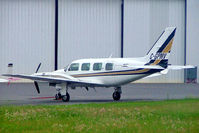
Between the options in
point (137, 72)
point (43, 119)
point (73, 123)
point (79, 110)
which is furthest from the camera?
point (137, 72)

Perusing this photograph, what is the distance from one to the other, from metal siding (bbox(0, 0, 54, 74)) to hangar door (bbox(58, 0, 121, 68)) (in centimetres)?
167

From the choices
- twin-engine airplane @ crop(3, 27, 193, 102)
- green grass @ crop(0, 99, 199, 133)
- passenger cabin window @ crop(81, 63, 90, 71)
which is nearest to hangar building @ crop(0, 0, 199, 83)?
passenger cabin window @ crop(81, 63, 90, 71)

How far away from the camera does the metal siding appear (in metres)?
48.8

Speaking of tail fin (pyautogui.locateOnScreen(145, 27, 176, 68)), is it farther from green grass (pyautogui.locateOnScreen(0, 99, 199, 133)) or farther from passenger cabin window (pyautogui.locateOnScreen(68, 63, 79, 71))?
green grass (pyautogui.locateOnScreen(0, 99, 199, 133))

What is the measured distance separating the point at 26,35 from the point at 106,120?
37922 mm

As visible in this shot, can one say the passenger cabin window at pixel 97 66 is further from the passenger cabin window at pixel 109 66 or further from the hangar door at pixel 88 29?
the hangar door at pixel 88 29

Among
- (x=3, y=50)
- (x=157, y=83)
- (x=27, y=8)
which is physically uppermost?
(x=27, y=8)

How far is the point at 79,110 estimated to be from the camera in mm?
15016

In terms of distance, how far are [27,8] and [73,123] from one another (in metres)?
38.8

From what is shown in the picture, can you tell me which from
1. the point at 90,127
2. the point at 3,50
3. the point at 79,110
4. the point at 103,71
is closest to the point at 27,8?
the point at 3,50

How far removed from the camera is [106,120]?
12.5m

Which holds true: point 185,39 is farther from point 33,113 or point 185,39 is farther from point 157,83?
point 33,113

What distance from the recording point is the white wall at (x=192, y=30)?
49.5 m

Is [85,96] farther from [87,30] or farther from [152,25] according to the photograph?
[152,25]
